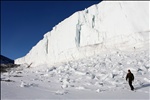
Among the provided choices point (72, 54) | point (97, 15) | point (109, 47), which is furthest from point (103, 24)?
point (72, 54)

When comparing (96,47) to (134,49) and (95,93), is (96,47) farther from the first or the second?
(95,93)

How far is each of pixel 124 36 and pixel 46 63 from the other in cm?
2292

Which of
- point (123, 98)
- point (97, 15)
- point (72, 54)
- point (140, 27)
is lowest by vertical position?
point (123, 98)

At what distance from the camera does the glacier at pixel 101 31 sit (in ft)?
110

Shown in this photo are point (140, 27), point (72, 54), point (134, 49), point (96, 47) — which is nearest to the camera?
point (134, 49)

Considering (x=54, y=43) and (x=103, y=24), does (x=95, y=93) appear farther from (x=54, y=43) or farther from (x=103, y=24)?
(x=54, y=43)

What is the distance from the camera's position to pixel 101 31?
3797cm

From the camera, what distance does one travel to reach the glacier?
1320 inches

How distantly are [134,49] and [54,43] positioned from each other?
22.6 meters

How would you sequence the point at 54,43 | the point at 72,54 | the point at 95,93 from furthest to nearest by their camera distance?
the point at 54,43 → the point at 72,54 → the point at 95,93

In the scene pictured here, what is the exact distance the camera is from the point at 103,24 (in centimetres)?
3844

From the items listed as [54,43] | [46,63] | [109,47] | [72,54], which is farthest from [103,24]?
[46,63]

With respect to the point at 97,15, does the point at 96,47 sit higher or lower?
lower

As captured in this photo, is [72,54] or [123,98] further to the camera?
[72,54]
